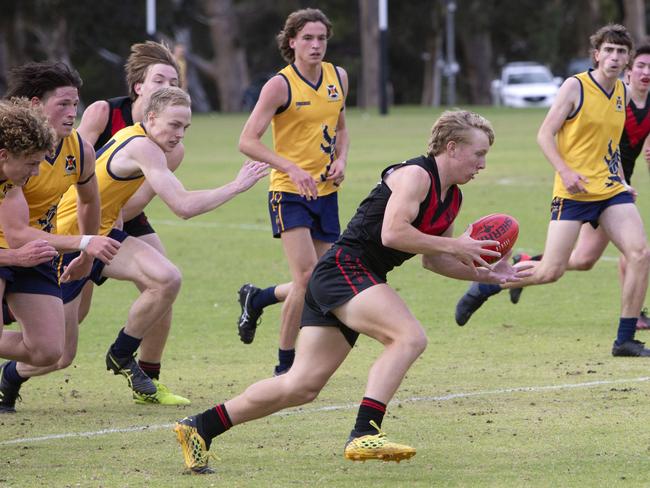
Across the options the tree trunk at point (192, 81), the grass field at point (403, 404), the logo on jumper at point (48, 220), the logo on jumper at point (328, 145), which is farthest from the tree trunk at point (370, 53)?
the logo on jumper at point (48, 220)

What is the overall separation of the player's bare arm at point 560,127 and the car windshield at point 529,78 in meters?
46.1

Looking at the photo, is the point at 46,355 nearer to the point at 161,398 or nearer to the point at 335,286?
the point at 161,398

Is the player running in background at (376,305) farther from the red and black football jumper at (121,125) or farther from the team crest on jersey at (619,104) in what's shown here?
the team crest on jersey at (619,104)

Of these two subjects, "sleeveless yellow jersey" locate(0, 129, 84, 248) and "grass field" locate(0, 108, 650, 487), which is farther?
"sleeveless yellow jersey" locate(0, 129, 84, 248)

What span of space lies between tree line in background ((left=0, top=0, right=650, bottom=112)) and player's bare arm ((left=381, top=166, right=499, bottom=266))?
46953 mm

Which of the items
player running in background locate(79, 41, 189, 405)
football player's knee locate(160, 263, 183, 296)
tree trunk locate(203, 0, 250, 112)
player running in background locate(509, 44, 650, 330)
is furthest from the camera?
tree trunk locate(203, 0, 250, 112)

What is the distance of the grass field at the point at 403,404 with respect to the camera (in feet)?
20.6

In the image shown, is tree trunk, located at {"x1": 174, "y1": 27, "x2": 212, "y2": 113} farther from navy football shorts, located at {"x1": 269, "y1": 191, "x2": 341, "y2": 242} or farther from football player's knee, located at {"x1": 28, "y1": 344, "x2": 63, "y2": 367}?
football player's knee, located at {"x1": 28, "y1": 344, "x2": 63, "y2": 367}

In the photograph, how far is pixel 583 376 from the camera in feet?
28.0

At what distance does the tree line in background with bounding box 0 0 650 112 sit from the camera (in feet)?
182

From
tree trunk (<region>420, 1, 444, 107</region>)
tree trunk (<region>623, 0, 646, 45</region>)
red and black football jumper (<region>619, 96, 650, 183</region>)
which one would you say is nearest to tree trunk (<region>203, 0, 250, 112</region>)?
tree trunk (<region>420, 1, 444, 107</region>)

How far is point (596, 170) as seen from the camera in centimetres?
951

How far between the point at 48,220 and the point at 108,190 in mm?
720

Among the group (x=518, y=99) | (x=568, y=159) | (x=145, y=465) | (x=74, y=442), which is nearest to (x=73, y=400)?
(x=74, y=442)
